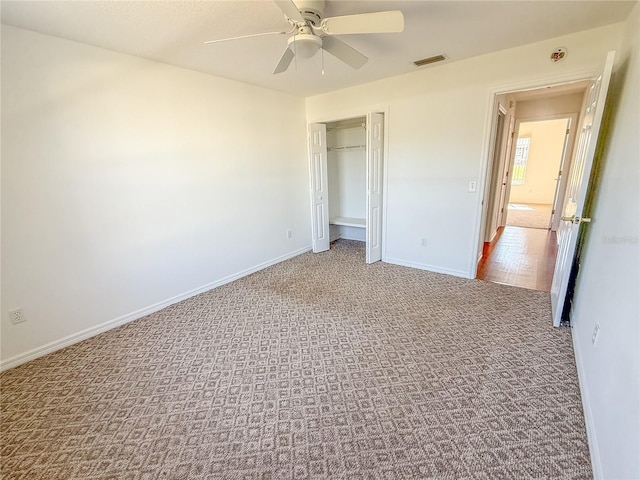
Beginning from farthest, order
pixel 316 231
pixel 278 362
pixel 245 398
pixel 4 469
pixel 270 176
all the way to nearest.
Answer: pixel 316 231, pixel 270 176, pixel 278 362, pixel 245 398, pixel 4 469

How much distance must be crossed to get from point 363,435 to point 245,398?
2.58 ft

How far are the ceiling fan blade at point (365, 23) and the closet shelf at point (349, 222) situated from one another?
319cm

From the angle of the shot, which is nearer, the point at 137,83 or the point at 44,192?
the point at 44,192

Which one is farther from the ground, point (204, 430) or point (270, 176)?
point (270, 176)

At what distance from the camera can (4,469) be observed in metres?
1.42

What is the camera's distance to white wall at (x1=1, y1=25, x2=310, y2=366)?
2.10m

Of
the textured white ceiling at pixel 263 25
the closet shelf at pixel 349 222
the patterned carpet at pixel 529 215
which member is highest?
the textured white ceiling at pixel 263 25

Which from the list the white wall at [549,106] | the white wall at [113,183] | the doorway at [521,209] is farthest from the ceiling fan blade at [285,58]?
the white wall at [549,106]

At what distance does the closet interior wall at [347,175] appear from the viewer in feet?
15.8

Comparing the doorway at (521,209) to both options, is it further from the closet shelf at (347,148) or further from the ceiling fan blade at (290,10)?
the ceiling fan blade at (290,10)

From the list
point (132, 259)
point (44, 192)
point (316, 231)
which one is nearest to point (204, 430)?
point (132, 259)

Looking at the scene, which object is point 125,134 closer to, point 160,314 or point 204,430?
point 160,314

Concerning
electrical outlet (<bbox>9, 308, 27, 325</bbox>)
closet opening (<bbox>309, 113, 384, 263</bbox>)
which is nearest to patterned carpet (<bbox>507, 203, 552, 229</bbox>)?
closet opening (<bbox>309, 113, 384, 263</bbox>)

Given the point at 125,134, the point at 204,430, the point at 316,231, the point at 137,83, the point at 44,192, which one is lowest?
the point at 204,430
